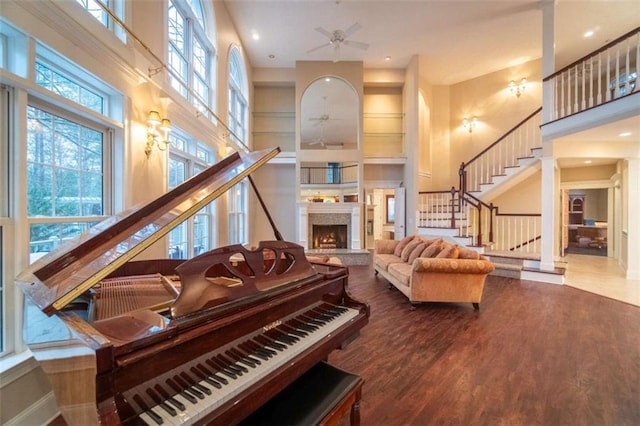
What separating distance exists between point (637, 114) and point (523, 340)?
11.4 ft

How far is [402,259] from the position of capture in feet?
15.4

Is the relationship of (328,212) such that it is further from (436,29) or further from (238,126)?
(436,29)

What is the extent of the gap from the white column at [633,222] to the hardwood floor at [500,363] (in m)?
2.08

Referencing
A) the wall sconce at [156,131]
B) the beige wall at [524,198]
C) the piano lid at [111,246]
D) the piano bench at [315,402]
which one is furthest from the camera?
the beige wall at [524,198]

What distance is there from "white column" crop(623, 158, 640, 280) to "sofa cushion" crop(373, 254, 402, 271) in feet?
14.3

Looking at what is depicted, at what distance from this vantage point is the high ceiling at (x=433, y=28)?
5148mm

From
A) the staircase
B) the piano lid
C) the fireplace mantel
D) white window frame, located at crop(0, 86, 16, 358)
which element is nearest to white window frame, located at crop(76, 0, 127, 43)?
white window frame, located at crop(0, 86, 16, 358)

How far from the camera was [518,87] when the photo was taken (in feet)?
23.4

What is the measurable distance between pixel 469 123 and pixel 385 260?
546cm

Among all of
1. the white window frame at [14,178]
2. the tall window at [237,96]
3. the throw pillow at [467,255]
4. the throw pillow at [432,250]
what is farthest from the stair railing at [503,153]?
the white window frame at [14,178]

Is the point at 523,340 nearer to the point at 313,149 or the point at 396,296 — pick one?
the point at 396,296

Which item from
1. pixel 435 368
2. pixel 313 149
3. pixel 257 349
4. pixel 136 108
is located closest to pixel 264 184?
pixel 313 149

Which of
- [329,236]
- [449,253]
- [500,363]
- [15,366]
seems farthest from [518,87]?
[15,366]

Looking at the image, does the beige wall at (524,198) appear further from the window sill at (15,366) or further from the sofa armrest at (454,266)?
the window sill at (15,366)
